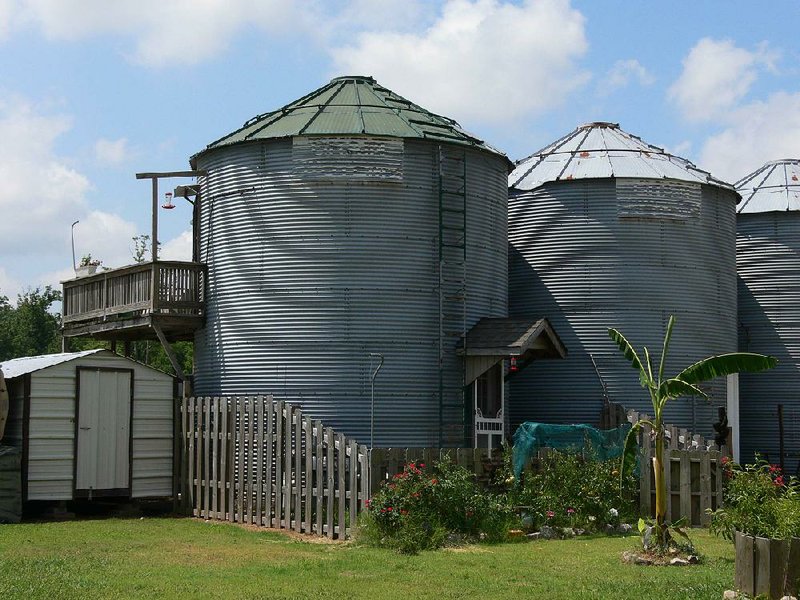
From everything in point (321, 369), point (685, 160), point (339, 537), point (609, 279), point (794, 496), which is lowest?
point (339, 537)

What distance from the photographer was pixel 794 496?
13250 millimetres

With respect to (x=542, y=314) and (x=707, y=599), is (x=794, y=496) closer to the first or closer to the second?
(x=707, y=599)

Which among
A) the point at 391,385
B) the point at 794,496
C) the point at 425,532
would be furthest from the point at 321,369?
the point at 794,496

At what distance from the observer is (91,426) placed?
74.9ft

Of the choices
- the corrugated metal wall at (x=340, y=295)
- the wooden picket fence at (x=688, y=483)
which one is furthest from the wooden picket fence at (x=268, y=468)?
the wooden picket fence at (x=688, y=483)

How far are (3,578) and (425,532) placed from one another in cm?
631

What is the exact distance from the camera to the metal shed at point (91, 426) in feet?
72.5

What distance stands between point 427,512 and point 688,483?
5814 millimetres

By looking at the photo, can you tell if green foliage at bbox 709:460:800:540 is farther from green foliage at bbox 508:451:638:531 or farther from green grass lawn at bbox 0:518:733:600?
green foliage at bbox 508:451:638:531

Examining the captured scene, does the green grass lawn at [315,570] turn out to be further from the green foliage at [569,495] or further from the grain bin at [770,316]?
the grain bin at [770,316]

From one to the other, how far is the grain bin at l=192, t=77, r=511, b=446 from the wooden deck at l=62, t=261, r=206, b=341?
817 mm

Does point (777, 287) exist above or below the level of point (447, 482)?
above

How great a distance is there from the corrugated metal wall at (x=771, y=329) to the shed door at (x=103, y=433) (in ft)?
61.8

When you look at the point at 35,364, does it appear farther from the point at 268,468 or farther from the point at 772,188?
the point at 772,188
